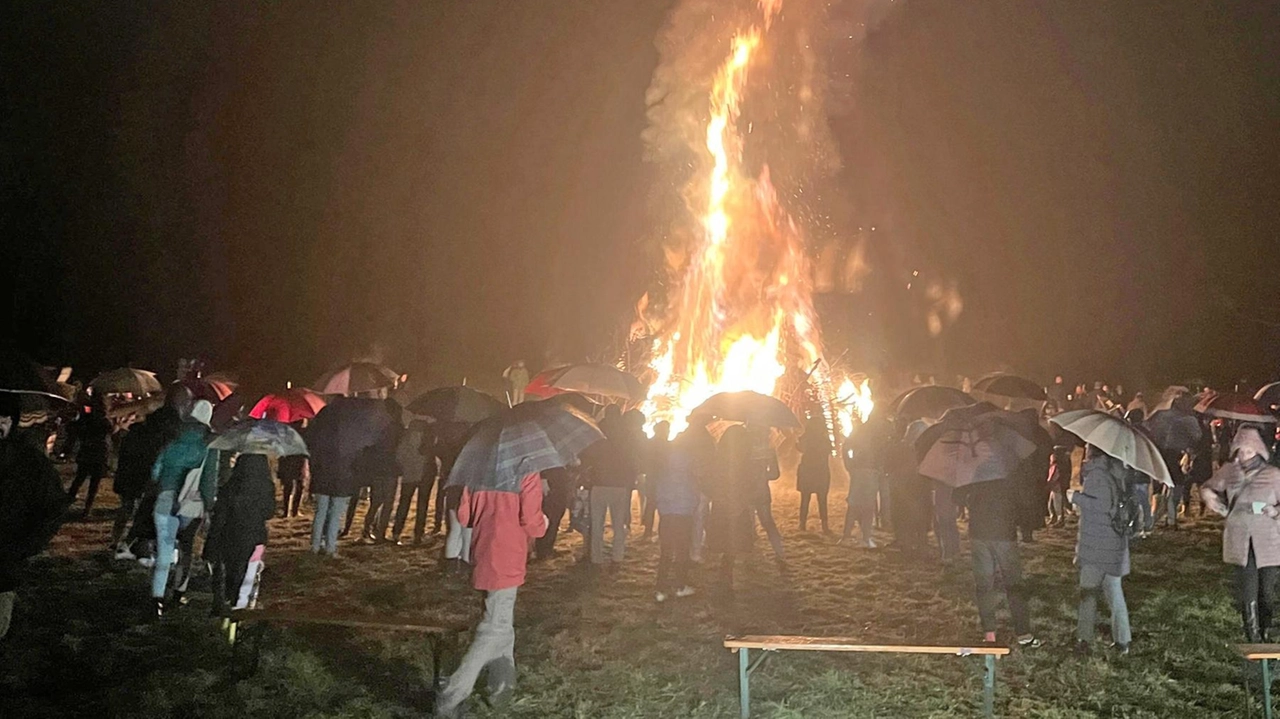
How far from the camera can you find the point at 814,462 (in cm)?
1316

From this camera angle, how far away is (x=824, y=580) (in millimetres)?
10750

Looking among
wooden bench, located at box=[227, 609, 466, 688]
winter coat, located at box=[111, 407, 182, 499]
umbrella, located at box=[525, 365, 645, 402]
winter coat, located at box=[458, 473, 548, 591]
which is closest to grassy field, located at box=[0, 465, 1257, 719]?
wooden bench, located at box=[227, 609, 466, 688]

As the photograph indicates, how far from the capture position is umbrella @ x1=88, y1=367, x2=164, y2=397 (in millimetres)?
14625

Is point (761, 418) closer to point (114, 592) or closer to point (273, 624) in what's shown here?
point (273, 624)

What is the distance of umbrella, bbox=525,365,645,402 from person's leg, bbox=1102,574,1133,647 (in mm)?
5986

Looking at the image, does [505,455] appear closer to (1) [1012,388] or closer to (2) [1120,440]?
(2) [1120,440]

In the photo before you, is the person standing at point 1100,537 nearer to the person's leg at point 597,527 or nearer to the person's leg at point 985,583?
the person's leg at point 985,583

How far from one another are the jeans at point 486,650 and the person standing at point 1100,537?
4903 millimetres

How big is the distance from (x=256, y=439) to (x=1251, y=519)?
894cm

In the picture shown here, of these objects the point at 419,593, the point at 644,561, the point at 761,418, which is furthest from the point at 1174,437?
the point at 419,593

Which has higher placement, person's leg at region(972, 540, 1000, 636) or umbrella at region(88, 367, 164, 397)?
umbrella at region(88, 367, 164, 397)

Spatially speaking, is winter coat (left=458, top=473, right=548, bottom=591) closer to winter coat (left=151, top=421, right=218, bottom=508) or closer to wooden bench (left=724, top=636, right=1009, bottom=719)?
wooden bench (left=724, top=636, right=1009, bottom=719)

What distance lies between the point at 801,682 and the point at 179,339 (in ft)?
161

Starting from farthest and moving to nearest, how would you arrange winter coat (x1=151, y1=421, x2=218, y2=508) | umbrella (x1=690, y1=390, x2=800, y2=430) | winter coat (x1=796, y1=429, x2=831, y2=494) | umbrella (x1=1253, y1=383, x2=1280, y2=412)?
umbrella (x1=1253, y1=383, x2=1280, y2=412)
winter coat (x1=796, y1=429, x2=831, y2=494)
umbrella (x1=690, y1=390, x2=800, y2=430)
winter coat (x1=151, y1=421, x2=218, y2=508)
